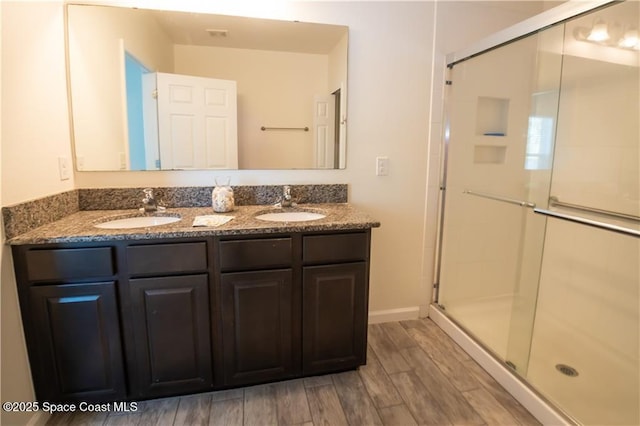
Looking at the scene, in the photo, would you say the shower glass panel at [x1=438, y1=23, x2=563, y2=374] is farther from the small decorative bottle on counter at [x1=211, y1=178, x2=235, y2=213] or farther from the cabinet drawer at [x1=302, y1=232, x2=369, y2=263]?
the small decorative bottle on counter at [x1=211, y1=178, x2=235, y2=213]

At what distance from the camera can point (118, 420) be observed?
1.48 m

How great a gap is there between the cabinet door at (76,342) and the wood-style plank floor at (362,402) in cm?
15

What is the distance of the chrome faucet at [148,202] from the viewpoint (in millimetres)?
1825

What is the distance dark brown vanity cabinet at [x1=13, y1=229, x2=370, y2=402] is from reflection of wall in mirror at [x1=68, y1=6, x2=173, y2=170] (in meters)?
0.71

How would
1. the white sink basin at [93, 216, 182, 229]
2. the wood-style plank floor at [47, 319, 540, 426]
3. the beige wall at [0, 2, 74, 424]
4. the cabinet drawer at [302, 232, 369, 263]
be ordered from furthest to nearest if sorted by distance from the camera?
1. the white sink basin at [93, 216, 182, 229]
2. the cabinet drawer at [302, 232, 369, 263]
3. the wood-style plank floor at [47, 319, 540, 426]
4. the beige wall at [0, 2, 74, 424]

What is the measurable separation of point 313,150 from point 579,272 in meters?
1.75

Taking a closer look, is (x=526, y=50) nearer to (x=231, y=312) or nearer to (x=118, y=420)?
(x=231, y=312)

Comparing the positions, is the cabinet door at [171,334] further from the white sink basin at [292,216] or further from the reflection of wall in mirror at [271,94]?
the reflection of wall in mirror at [271,94]

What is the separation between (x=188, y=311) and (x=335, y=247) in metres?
0.72

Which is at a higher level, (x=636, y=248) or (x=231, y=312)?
(x=636, y=248)

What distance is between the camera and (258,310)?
158 cm

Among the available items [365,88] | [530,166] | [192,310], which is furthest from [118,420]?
[530,166]

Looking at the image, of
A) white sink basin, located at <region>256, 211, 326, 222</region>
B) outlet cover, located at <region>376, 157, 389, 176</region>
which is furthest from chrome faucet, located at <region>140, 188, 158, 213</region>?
outlet cover, located at <region>376, 157, 389, 176</region>

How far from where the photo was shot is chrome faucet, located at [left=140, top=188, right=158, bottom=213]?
1825 mm
